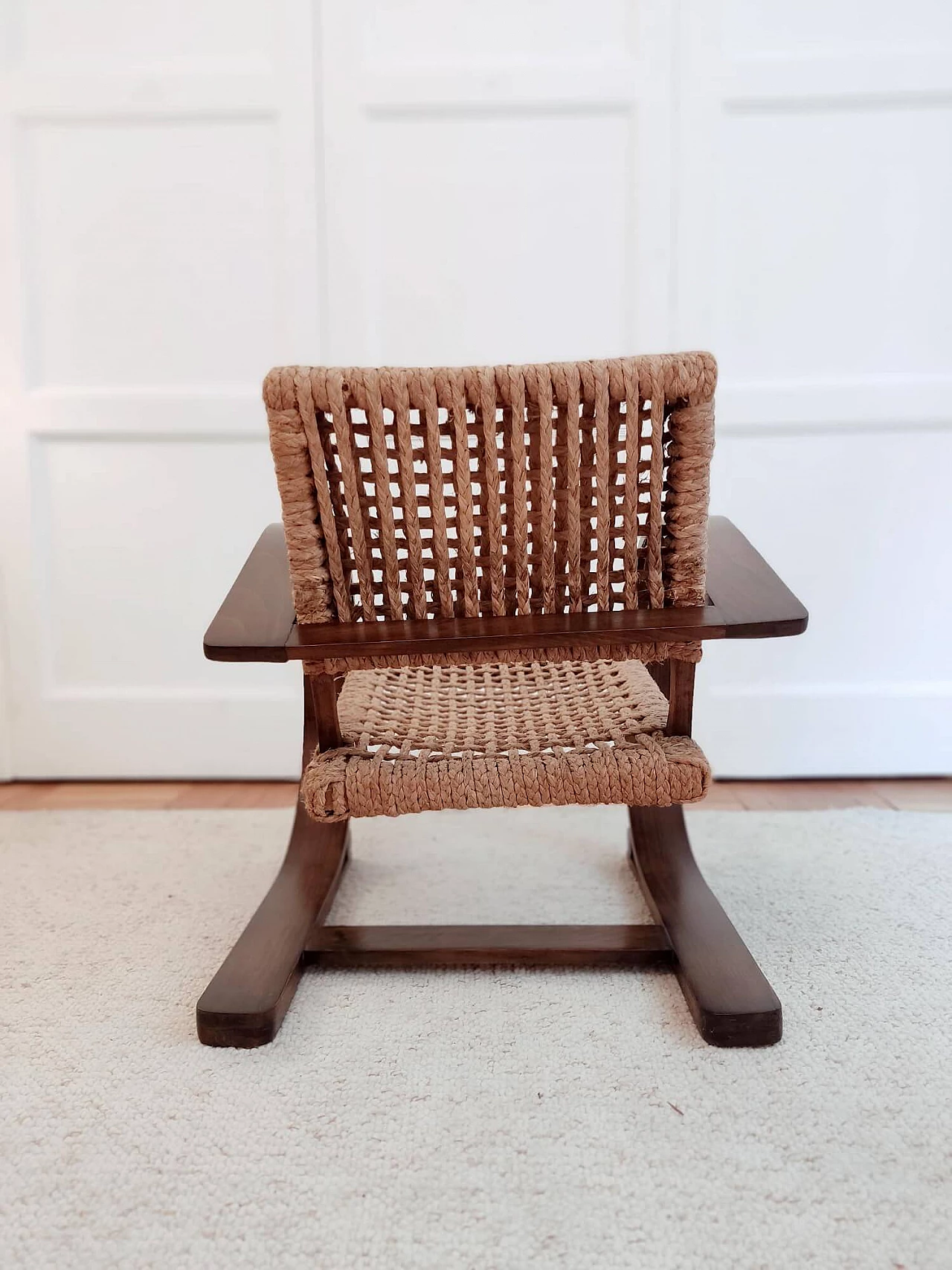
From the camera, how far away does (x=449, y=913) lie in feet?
4.76

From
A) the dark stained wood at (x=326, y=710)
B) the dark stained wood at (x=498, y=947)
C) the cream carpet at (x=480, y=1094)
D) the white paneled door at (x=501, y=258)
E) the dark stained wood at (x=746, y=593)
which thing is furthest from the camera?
the white paneled door at (x=501, y=258)

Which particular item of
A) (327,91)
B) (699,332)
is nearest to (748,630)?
(699,332)

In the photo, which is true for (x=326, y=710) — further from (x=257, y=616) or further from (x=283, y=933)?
(x=283, y=933)

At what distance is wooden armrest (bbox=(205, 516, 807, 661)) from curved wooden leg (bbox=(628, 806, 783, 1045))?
42 cm

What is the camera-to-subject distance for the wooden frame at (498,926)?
959mm

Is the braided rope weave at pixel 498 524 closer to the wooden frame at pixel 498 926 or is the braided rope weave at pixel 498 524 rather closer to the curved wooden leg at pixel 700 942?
the wooden frame at pixel 498 926

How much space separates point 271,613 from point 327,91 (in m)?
1.26

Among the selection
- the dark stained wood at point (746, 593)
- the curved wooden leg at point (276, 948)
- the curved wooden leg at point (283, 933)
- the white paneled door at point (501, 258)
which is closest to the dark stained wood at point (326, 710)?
the curved wooden leg at point (283, 933)

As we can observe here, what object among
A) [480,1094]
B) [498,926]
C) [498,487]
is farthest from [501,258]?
[480,1094]

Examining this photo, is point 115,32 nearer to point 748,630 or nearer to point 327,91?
point 327,91

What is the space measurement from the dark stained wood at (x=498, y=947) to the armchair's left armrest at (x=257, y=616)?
462mm

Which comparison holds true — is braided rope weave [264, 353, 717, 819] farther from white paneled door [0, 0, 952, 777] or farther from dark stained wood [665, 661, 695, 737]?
white paneled door [0, 0, 952, 777]

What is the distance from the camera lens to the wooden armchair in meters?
0.92

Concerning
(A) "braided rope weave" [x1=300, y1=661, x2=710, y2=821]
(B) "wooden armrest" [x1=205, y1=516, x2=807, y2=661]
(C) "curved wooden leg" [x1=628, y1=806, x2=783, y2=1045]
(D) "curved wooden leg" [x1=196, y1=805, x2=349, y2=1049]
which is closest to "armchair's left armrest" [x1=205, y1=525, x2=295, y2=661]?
(B) "wooden armrest" [x1=205, y1=516, x2=807, y2=661]
